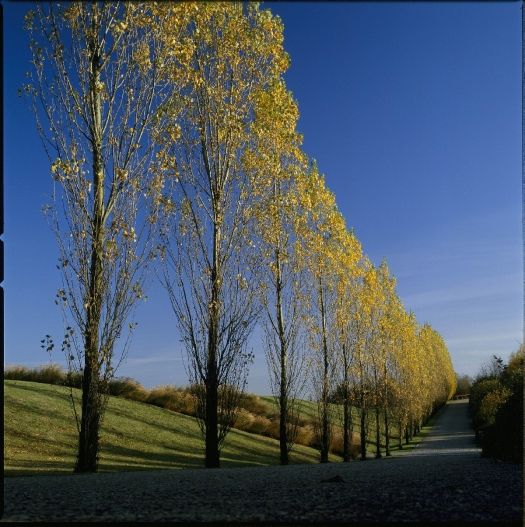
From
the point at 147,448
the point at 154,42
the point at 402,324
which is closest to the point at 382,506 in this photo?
the point at 154,42

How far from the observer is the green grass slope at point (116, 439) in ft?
44.0

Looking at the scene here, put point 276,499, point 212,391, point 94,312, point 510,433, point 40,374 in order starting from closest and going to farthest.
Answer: point 276,499 → point 94,312 → point 212,391 → point 510,433 → point 40,374

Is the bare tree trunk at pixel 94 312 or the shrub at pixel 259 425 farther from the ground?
the bare tree trunk at pixel 94 312

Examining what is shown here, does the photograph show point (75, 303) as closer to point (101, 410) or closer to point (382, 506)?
point (101, 410)

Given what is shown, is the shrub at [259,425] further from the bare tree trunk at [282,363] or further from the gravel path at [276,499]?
the gravel path at [276,499]

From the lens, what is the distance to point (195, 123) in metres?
12.1

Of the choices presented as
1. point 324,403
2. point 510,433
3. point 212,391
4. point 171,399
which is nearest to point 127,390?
point 171,399

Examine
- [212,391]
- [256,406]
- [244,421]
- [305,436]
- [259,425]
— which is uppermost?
[212,391]

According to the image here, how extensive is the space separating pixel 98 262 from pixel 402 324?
26.1m

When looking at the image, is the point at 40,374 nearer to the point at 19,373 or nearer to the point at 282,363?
the point at 19,373

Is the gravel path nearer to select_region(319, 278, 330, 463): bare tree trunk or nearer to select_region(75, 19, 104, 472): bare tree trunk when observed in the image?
select_region(75, 19, 104, 472): bare tree trunk

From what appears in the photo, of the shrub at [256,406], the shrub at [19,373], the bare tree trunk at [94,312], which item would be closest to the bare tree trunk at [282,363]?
the bare tree trunk at [94,312]

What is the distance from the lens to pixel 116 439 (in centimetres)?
1647

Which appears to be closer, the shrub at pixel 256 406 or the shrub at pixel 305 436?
the shrub at pixel 305 436
